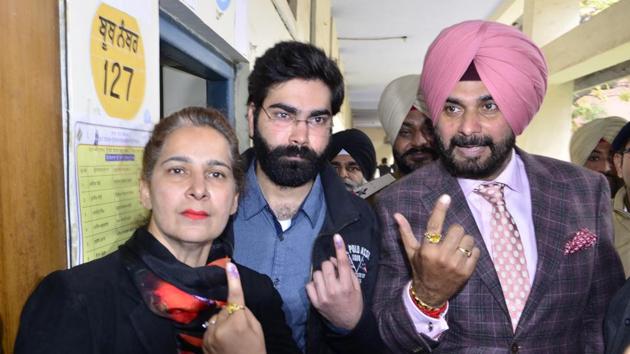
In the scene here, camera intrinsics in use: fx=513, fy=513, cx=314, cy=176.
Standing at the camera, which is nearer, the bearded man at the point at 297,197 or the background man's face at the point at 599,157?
the bearded man at the point at 297,197

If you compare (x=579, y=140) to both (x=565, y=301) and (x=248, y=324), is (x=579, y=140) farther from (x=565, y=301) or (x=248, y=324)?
(x=248, y=324)

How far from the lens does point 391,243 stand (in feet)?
5.05

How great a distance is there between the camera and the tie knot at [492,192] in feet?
4.94

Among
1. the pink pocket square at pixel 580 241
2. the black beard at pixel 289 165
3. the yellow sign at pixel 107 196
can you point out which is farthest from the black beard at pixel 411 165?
the yellow sign at pixel 107 196

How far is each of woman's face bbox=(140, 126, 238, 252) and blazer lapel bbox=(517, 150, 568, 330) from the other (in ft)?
2.80

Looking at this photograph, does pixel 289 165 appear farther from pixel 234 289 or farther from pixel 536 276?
pixel 536 276

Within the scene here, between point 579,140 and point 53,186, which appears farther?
point 579,140

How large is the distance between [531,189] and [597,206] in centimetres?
19

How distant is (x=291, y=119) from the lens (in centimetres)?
170

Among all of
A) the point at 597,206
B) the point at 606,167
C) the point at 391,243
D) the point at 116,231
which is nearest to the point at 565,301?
the point at 597,206

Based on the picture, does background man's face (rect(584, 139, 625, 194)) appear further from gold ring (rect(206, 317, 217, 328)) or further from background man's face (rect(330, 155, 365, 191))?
gold ring (rect(206, 317, 217, 328))

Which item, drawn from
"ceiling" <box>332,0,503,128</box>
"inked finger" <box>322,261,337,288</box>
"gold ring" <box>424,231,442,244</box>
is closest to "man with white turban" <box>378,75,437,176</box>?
"gold ring" <box>424,231,442,244</box>

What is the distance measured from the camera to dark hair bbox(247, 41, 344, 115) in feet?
5.65

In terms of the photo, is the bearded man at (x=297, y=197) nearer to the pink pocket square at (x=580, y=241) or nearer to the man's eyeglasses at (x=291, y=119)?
the man's eyeglasses at (x=291, y=119)
